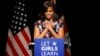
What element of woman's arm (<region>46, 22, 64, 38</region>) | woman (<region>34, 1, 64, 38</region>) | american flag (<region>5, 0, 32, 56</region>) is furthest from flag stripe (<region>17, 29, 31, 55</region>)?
woman's arm (<region>46, 22, 64, 38</region>)

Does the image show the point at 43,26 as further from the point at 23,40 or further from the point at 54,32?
the point at 23,40


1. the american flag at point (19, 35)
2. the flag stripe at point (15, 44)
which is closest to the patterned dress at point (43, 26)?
the american flag at point (19, 35)

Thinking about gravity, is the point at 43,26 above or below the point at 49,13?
below

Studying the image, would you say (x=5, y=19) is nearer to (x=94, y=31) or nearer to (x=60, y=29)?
(x=60, y=29)

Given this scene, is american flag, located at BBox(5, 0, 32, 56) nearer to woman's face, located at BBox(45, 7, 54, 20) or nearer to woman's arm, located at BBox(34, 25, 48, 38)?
woman's arm, located at BBox(34, 25, 48, 38)

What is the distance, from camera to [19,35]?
12.8ft

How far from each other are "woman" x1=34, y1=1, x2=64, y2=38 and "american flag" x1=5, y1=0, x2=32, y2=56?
14cm

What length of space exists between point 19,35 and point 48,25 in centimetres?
33

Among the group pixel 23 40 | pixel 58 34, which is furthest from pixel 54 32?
pixel 23 40

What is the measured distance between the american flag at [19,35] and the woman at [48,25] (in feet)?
0.47

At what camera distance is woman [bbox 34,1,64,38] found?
12.5 feet

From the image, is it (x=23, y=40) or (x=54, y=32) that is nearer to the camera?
(x=54, y=32)

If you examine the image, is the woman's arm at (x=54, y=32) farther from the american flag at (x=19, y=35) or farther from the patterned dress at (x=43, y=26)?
the american flag at (x=19, y=35)

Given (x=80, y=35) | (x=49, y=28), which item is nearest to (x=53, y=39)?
(x=49, y=28)
